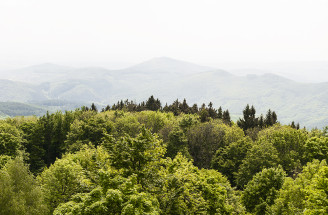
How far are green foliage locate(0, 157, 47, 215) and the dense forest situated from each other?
0.08 m

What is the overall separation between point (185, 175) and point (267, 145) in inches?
1203

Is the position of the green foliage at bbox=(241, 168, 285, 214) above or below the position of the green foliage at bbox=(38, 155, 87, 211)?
below

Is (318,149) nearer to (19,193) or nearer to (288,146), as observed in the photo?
(288,146)

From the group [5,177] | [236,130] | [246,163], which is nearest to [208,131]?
[236,130]

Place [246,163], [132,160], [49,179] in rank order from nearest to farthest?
[132,160], [49,179], [246,163]

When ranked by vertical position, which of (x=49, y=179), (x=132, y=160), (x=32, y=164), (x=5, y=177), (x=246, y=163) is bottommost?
(x=32, y=164)

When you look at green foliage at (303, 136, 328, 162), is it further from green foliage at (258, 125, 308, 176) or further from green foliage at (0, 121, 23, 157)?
green foliage at (0, 121, 23, 157)

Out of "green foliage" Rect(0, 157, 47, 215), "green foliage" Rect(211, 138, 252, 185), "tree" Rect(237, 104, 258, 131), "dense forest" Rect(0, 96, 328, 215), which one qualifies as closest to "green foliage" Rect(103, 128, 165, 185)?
"dense forest" Rect(0, 96, 328, 215)

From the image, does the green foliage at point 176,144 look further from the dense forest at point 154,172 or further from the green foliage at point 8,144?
the green foliage at point 8,144

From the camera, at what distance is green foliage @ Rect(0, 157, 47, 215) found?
71.3 ft

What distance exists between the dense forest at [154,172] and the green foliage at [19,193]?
84 millimetres

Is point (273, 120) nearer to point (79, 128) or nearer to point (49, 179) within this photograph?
point (79, 128)

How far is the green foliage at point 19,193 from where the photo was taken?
21734 millimetres

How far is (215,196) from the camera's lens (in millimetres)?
23625
